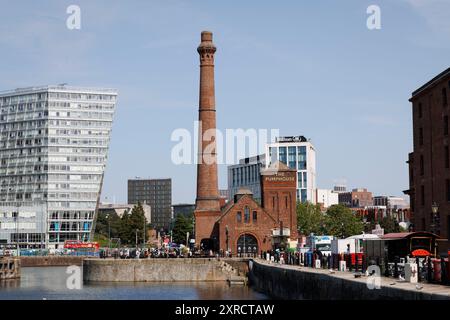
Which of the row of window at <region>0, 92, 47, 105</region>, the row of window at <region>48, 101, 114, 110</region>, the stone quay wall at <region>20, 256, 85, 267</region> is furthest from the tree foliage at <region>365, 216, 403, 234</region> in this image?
the row of window at <region>0, 92, 47, 105</region>

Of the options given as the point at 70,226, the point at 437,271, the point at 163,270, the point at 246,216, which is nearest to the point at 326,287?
the point at 437,271

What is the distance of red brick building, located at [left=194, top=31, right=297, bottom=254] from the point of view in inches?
4550

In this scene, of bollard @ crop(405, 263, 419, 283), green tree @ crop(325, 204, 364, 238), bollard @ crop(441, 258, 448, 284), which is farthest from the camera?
green tree @ crop(325, 204, 364, 238)

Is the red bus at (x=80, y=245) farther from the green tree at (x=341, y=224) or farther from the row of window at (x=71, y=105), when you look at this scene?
the green tree at (x=341, y=224)

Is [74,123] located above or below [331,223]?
above

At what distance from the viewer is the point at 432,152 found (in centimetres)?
7338

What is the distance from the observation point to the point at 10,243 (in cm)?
19300

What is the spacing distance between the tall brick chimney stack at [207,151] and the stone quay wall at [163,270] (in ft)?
63.7

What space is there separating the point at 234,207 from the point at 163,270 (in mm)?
18497

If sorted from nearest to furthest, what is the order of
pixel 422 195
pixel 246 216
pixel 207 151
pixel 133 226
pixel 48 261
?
pixel 422 195 → pixel 246 216 → pixel 207 151 → pixel 48 261 → pixel 133 226

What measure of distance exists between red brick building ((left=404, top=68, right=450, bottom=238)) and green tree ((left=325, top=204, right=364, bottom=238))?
86.0 meters

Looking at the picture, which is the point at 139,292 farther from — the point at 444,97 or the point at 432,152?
the point at 444,97

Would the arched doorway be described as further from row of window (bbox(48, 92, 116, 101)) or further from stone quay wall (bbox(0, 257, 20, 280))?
row of window (bbox(48, 92, 116, 101))

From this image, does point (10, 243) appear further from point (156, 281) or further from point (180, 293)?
point (180, 293)
